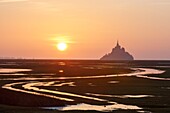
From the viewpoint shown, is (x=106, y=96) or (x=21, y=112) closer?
(x=21, y=112)

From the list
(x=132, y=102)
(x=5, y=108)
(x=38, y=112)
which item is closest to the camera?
(x=38, y=112)

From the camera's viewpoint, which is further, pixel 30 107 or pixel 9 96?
pixel 9 96

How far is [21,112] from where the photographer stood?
28578 mm

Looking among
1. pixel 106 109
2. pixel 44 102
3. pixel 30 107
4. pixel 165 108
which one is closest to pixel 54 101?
pixel 44 102

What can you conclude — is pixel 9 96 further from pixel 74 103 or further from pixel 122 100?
pixel 122 100

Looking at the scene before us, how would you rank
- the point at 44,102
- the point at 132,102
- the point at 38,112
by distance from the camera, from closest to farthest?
the point at 38,112
the point at 44,102
the point at 132,102

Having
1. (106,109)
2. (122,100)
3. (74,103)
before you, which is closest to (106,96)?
(122,100)

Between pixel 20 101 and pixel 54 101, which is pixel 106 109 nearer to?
pixel 54 101

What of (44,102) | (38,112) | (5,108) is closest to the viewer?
(38,112)

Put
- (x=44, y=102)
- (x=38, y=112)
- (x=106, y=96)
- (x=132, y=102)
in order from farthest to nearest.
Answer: (x=106, y=96) → (x=132, y=102) → (x=44, y=102) → (x=38, y=112)

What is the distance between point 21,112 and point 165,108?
1164 centimetres

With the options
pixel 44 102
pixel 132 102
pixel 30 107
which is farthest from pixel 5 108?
pixel 132 102

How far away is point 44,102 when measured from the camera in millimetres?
33406

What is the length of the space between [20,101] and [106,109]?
7.88m
